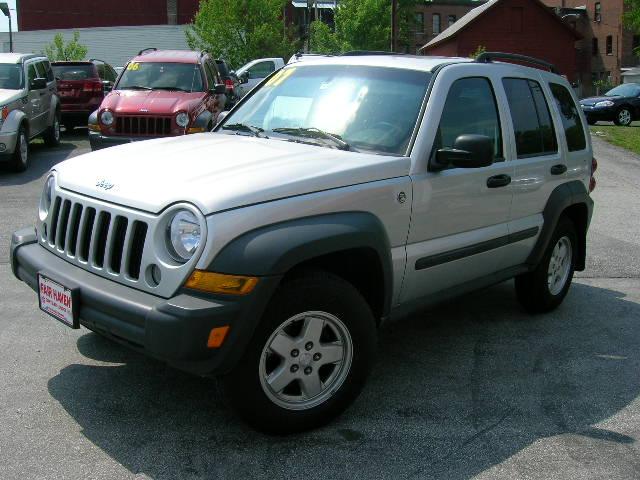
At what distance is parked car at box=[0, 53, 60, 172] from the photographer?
12.1 m

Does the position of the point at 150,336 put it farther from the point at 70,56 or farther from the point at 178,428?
the point at 70,56

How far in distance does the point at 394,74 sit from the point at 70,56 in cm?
3569

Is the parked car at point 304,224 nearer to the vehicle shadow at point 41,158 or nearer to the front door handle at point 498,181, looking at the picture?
the front door handle at point 498,181

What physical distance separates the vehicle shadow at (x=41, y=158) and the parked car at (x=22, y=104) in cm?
19

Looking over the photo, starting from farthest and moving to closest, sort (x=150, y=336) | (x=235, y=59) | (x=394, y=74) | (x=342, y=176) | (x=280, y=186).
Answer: (x=235, y=59)
(x=394, y=74)
(x=342, y=176)
(x=280, y=186)
(x=150, y=336)

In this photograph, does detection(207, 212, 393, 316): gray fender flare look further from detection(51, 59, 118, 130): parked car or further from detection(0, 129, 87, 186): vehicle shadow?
detection(51, 59, 118, 130): parked car

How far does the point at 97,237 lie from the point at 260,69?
24139 millimetres

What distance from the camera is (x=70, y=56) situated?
37.3 meters

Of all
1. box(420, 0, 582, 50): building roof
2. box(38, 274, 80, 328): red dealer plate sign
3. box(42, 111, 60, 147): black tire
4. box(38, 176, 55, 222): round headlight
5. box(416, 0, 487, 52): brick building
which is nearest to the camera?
box(38, 274, 80, 328): red dealer plate sign

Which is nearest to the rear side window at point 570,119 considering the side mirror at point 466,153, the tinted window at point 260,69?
the side mirror at point 466,153

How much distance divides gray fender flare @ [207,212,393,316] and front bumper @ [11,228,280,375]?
3.6 inches

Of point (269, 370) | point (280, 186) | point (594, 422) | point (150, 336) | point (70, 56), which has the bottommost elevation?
point (594, 422)

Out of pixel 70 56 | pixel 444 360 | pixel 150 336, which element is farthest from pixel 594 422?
pixel 70 56

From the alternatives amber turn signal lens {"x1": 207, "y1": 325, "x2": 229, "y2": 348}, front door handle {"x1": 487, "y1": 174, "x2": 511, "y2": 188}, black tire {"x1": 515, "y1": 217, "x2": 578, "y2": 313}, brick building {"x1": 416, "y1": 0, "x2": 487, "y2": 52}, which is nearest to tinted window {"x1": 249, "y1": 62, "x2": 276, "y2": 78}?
black tire {"x1": 515, "y1": 217, "x2": 578, "y2": 313}
